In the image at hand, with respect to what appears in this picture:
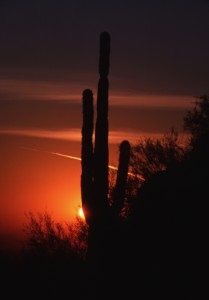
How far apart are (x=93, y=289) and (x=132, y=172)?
45.1 ft

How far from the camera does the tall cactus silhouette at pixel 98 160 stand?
21.1m

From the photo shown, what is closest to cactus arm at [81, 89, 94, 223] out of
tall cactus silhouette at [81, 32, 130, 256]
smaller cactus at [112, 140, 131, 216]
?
tall cactus silhouette at [81, 32, 130, 256]

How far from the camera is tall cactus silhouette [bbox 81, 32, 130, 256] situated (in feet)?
69.2

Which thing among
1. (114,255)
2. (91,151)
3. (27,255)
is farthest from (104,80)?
(27,255)

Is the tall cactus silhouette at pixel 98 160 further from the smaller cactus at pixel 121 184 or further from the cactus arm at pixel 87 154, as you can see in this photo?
the smaller cactus at pixel 121 184

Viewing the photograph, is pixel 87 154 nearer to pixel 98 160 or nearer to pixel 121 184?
pixel 98 160

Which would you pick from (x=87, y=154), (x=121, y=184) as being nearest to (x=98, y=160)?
(x=87, y=154)

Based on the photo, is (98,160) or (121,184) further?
(121,184)

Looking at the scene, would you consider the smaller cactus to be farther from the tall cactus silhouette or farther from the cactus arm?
the cactus arm

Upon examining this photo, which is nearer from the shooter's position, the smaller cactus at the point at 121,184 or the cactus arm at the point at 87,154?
the cactus arm at the point at 87,154

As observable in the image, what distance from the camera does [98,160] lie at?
2144 centimetres

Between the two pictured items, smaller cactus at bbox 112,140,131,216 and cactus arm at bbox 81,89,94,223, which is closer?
cactus arm at bbox 81,89,94,223

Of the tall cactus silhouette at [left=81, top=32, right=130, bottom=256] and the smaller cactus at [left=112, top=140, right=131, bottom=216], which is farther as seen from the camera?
the smaller cactus at [left=112, top=140, right=131, bottom=216]

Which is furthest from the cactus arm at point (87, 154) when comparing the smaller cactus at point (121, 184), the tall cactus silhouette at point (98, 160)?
the smaller cactus at point (121, 184)
